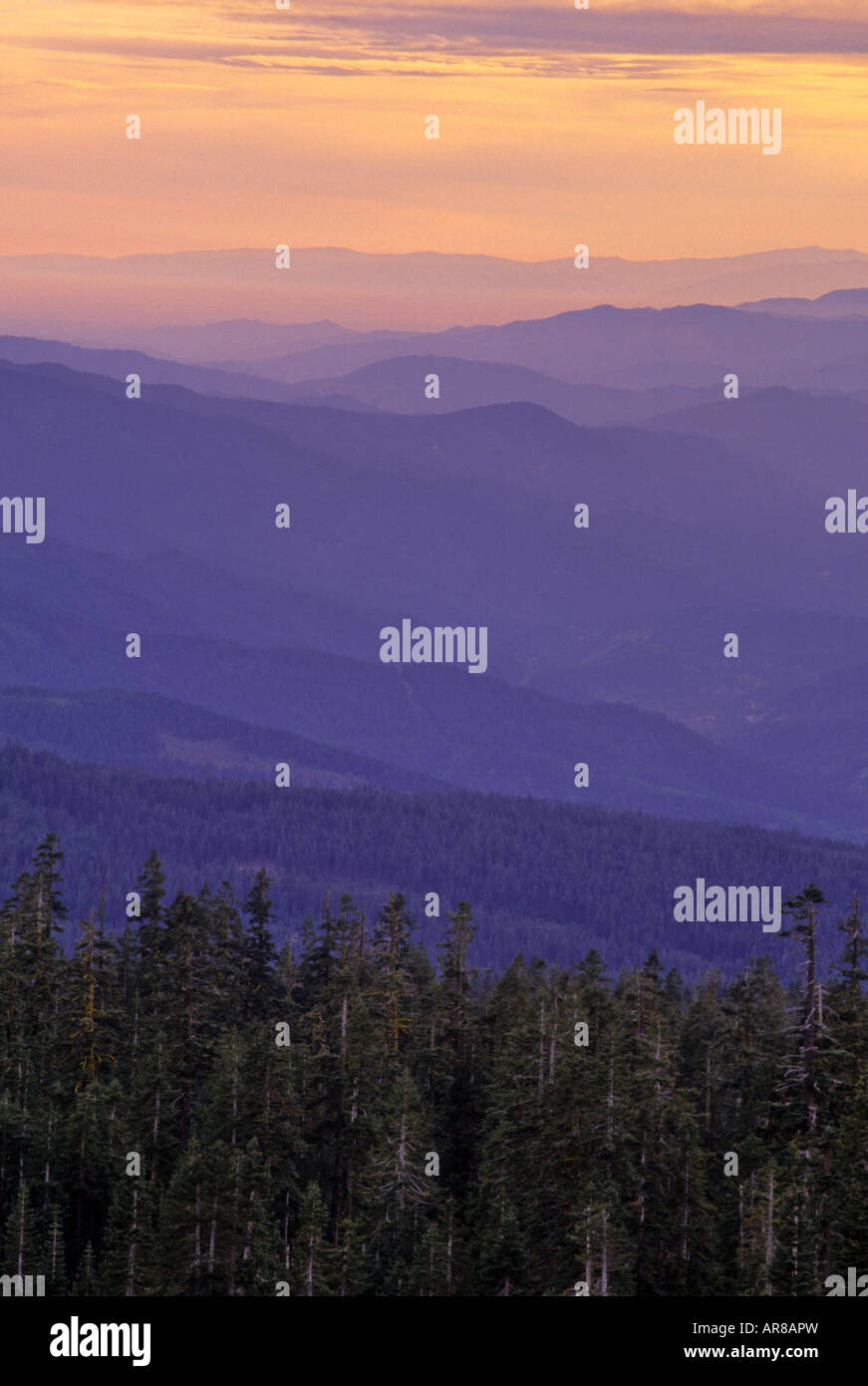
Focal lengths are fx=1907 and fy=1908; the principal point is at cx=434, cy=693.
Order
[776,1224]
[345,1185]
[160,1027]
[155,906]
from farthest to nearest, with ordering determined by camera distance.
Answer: [155,906]
[160,1027]
[345,1185]
[776,1224]

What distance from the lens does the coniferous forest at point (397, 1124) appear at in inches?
2078

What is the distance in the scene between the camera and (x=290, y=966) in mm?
83125

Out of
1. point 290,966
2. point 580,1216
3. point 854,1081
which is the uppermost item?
point 290,966

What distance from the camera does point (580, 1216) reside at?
5388cm

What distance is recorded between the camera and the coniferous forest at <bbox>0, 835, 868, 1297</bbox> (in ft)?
173

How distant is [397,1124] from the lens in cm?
6125
